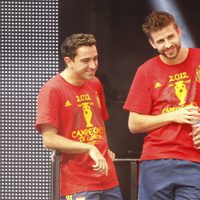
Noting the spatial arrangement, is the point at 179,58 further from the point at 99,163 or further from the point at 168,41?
the point at 99,163

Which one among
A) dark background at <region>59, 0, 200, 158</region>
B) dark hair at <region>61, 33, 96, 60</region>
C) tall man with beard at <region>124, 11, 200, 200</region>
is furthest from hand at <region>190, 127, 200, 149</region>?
dark background at <region>59, 0, 200, 158</region>

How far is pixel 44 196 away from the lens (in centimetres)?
403

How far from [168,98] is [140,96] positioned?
147 mm

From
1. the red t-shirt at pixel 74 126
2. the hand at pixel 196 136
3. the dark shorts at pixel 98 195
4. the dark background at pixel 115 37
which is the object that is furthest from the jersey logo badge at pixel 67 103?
the dark background at pixel 115 37

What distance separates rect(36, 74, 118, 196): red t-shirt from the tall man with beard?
10.6 inches

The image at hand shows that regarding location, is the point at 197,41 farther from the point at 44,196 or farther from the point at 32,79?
the point at 44,196

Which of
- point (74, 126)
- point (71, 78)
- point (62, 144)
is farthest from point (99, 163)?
point (71, 78)

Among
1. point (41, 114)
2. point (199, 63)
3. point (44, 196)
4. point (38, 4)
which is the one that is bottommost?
point (44, 196)

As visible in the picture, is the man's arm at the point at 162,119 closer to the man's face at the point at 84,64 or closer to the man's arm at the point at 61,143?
the man's arm at the point at 61,143

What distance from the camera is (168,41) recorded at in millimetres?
2551

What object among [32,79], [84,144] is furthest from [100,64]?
[84,144]

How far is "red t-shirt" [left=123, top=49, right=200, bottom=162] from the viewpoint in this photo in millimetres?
2494

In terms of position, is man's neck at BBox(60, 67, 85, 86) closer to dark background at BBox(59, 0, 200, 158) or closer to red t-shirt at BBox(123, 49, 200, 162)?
red t-shirt at BBox(123, 49, 200, 162)

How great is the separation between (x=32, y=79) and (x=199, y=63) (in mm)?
1711
